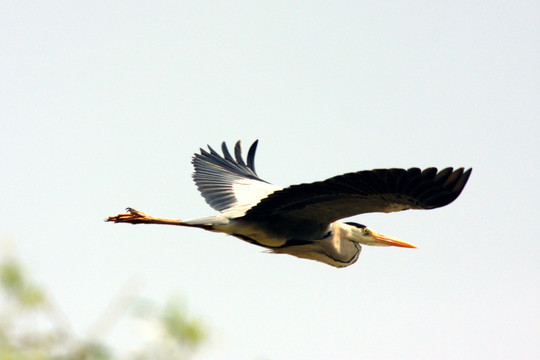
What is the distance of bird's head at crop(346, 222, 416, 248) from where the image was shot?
22.6 feet

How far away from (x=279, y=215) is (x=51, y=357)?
16.1ft

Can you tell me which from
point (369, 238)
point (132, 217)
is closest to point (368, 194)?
point (369, 238)

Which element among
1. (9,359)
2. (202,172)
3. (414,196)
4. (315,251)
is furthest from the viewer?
(202,172)

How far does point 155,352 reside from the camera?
48.8 inches

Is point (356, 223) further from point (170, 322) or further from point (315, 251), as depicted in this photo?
point (170, 322)

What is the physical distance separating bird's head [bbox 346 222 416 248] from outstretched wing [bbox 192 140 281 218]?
922mm

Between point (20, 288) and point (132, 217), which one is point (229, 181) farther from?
point (20, 288)

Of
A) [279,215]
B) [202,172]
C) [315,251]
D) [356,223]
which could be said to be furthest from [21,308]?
[202,172]

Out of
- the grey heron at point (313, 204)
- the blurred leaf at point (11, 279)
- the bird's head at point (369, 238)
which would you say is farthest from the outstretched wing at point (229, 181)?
the blurred leaf at point (11, 279)

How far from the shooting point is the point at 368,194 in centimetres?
518

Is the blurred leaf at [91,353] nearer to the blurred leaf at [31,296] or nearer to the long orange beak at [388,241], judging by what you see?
the blurred leaf at [31,296]

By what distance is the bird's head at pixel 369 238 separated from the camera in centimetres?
690

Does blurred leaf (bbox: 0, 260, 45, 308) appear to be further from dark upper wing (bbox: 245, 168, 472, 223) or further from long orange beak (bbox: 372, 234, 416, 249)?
long orange beak (bbox: 372, 234, 416, 249)

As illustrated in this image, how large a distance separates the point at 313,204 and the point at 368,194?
0.62 metres
